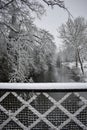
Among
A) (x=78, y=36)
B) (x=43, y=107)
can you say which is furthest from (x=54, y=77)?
(x=43, y=107)

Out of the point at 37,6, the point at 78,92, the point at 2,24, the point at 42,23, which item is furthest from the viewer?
the point at 42,23

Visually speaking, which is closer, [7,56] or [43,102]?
[43,102]

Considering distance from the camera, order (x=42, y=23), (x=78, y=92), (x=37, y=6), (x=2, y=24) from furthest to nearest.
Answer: (x=42, y=23) < (x=37, y=6) < (x=2, y=24) < (x=78, y=92)

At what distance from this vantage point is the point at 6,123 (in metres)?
2.73

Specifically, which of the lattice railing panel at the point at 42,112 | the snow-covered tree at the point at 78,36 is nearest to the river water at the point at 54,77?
the snow-covered tree at the point at 78,36

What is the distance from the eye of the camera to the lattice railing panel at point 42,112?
2697 mm

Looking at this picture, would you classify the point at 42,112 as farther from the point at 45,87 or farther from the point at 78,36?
the point at 78,36

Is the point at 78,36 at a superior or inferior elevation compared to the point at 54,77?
superior

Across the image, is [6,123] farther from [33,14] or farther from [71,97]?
[33,14]

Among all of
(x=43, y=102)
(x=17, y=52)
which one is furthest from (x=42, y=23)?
(x=43, y=102)

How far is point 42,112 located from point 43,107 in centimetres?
7

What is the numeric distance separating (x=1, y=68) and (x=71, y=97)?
620cm

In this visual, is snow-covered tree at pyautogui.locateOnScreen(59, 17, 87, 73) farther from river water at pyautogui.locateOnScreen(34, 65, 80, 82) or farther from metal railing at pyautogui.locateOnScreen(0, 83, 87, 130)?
metal railing at pyautogui.locateOnScreen(0, 83, 87, 130)

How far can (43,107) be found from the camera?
276 centimetres
